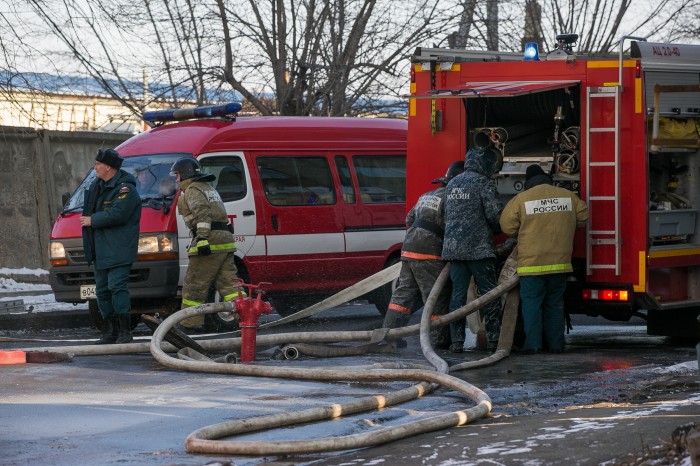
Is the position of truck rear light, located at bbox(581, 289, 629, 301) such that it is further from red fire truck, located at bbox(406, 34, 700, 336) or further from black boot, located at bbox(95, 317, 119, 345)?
black boot, located at bbox(95, 317, 119, 345)

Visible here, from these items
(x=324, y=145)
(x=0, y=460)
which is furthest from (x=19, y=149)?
(x=0, y=460)

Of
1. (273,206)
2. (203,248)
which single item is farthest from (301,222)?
(203,248)

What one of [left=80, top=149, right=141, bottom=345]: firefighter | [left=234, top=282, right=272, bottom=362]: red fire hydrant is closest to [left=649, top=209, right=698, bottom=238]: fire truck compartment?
[left=234, top=282, right=272, bottom=362]: red fire hydrant

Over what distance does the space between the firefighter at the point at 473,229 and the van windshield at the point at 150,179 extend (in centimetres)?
327

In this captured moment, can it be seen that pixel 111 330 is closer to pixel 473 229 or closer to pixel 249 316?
pixel 249 316

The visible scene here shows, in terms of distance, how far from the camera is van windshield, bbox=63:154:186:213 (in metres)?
12.3

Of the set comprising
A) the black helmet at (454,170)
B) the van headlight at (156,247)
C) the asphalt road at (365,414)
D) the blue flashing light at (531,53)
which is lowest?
the asphalt road at (365,414)

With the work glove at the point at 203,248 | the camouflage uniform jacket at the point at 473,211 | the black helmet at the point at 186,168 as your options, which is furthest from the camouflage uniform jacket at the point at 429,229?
the black helmet at the point at 186,168

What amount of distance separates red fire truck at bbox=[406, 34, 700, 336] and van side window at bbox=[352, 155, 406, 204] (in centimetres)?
252

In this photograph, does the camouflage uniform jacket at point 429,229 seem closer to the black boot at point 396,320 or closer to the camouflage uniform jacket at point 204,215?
the black boot at point 396,320

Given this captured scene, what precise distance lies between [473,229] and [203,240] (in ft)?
8.48

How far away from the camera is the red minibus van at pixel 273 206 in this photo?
12211mm

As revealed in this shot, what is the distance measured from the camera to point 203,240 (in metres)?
11.2

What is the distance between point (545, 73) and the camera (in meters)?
10.4
